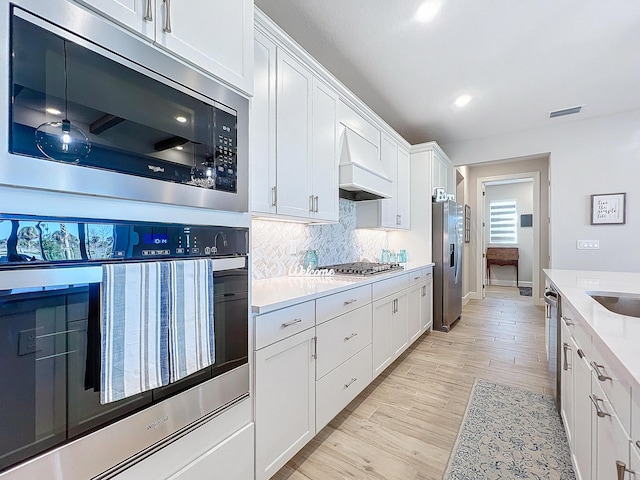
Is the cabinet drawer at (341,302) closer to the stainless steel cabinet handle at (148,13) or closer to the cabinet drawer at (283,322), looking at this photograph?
the cabinet drawer at (283,322)

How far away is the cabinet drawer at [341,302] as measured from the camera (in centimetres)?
179

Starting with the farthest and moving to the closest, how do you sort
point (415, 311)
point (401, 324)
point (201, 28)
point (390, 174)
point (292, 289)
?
point (390, 174), point (415, 311), point (401, 324), point (292, 289), point (201, 28)

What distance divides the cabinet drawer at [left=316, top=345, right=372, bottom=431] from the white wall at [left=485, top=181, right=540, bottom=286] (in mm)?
7059

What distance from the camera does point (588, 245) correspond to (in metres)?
4.01

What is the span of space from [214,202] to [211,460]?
3.14 ft

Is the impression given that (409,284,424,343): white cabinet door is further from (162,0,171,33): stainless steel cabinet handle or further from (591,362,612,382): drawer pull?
(162,0,171,33): stainless steel cabinet handle

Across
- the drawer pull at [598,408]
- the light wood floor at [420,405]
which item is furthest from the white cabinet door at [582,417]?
the light wood floor at [420,405]

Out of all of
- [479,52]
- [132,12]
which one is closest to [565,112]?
[479,52]

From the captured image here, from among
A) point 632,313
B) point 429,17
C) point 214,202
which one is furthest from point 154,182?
point 632,313

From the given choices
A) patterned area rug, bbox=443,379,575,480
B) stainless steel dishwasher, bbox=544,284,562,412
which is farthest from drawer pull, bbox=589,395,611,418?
stainless steel dishwasher, bbox=544,284,562,412

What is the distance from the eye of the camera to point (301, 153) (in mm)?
2080

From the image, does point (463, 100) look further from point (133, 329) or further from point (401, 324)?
point (133, 329)

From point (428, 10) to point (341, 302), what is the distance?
2040 mm

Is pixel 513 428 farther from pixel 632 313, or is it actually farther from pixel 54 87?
pixel 54 87
